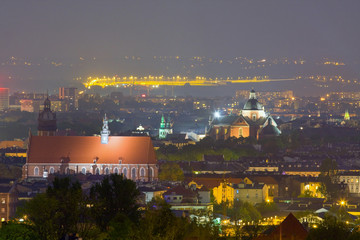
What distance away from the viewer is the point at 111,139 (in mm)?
84250

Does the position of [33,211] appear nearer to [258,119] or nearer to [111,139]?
[111,139]

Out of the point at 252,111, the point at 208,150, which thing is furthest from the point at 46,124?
the point at 252,111

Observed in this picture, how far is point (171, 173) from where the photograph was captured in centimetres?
8175

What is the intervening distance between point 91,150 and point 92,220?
127 feet

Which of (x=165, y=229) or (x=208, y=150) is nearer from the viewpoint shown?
(x=165, y=229)

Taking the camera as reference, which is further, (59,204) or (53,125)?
(53,125)

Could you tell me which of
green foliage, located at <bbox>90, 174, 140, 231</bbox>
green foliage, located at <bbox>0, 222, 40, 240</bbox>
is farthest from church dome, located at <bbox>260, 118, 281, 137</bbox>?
green foliage, located at <bbox>0, 222, 40, 240</bbox>

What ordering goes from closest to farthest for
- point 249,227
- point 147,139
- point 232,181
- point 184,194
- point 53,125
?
point 249,227
point 184,194
point 232,181
point 147,139
point 53,125

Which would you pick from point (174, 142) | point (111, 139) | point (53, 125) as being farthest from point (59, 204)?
point (174, 142)

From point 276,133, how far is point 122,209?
275ft

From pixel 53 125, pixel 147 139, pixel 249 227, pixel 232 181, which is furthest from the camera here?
pixel 53 125

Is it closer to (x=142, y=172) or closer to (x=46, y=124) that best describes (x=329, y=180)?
(x=142, y=172)

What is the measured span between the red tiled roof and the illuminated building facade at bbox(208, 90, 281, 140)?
152 feet

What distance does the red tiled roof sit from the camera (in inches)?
3228
